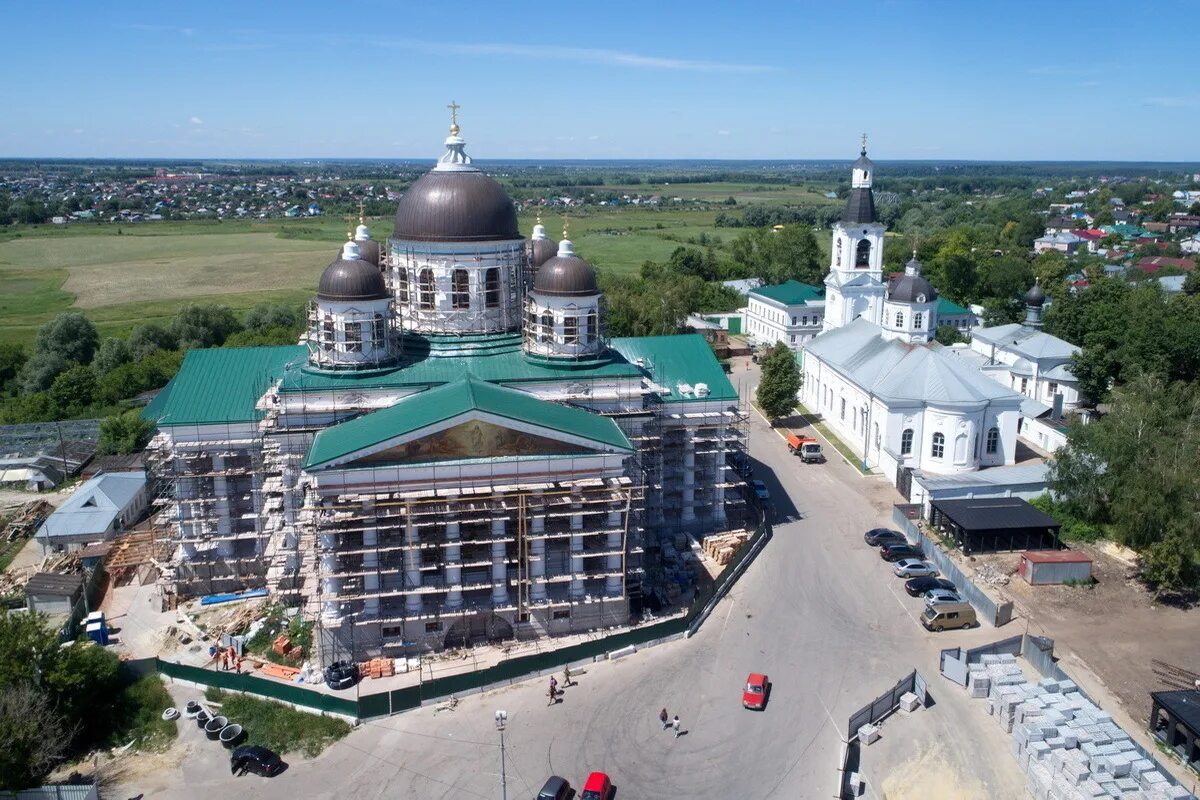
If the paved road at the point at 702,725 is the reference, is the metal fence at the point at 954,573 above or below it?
above

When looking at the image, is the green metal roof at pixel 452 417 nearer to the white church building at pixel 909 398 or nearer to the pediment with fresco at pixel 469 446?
the pediment with fresco at pixel 469 446

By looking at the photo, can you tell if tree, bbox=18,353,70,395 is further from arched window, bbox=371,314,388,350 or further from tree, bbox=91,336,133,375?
arched window, bbox=371,314,388,350

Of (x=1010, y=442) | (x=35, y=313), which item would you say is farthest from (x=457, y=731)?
(x=35, y=313)

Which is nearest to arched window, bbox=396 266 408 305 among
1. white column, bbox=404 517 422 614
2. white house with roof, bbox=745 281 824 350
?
white column, bbox=404 517 422 614

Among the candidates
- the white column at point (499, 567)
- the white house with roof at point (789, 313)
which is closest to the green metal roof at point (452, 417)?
the white column at point (499, 567)

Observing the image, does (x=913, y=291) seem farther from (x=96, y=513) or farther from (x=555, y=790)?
(x=96, y=513)

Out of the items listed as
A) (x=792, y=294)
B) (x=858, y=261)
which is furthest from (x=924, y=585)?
(x=792, y=294)

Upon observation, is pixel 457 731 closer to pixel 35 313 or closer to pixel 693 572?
pixel 693 572
